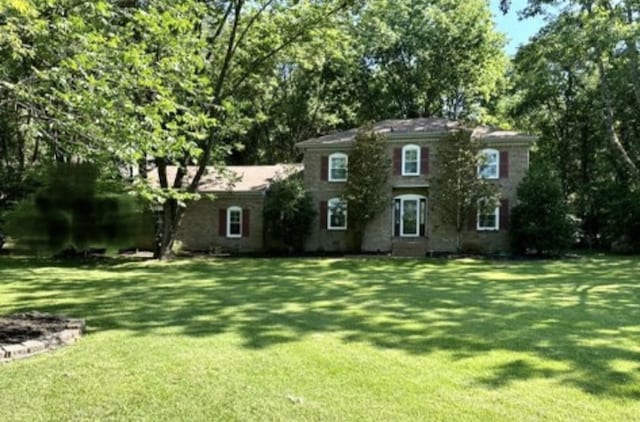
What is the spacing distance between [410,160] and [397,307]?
14.2m

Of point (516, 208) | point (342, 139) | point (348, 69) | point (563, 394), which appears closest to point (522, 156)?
point (516, 208)

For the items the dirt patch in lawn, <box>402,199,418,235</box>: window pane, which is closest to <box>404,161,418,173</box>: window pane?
<box>402,199,418,235</box>: window pane

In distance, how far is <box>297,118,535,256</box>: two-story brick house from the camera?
69.9ft

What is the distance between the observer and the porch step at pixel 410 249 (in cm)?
2117

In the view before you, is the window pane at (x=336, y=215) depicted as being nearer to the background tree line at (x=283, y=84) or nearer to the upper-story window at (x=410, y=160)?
the upper-story window at (x=410, y=160)

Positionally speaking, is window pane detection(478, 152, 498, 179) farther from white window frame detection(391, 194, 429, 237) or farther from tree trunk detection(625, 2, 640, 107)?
tree trunk detection(625, 2, 640, 107)

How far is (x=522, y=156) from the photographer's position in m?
21.3

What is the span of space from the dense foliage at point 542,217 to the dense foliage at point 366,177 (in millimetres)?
5421

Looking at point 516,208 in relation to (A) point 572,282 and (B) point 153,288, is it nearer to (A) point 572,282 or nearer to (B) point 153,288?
(A) point 572,282

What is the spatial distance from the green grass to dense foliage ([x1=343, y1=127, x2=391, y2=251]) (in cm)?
1018

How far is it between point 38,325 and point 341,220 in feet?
55.6

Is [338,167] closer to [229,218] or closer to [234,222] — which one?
[234,222]

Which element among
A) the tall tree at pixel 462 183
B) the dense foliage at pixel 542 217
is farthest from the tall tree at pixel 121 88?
the dense foliage at pixel 542 217

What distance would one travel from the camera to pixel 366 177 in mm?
21531
